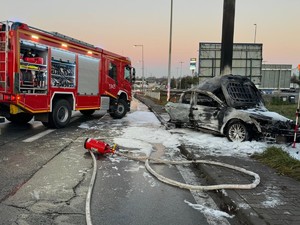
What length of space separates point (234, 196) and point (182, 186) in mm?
942

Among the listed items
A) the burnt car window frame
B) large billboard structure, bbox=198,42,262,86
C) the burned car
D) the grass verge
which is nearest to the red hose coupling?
the grass verge

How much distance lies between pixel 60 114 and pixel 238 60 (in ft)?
30.2

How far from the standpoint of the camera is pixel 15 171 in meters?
5.93

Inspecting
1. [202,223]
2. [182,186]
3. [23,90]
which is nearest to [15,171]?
[182,186]

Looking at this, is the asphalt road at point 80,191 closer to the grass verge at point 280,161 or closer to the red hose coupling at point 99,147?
the red hose coupling at point 99,147

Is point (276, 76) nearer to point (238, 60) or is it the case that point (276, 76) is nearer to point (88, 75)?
point (238, 60)

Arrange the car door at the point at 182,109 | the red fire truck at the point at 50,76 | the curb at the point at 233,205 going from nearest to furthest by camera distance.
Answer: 1. the curb at the point at 233,205
2. the red fire truck at the point at 50,76
3. the car door at the point at 182,109

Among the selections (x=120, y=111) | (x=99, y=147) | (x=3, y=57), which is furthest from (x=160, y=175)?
(x=120, y=111)

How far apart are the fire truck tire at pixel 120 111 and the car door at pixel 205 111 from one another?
5801mm

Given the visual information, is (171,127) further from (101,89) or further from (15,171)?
(15,171)

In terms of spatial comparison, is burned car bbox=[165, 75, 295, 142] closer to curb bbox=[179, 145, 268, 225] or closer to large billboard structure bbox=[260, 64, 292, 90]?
curb bbox=[179, 145, 268, 225]

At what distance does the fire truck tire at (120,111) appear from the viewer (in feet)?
52.3

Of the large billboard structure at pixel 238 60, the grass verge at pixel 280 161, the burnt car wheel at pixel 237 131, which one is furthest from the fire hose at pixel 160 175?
the large billboard structure at pixel 238 60

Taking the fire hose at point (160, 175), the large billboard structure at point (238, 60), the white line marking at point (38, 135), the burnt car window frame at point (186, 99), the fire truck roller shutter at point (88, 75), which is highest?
the large billboard structure at point (238, 60)
